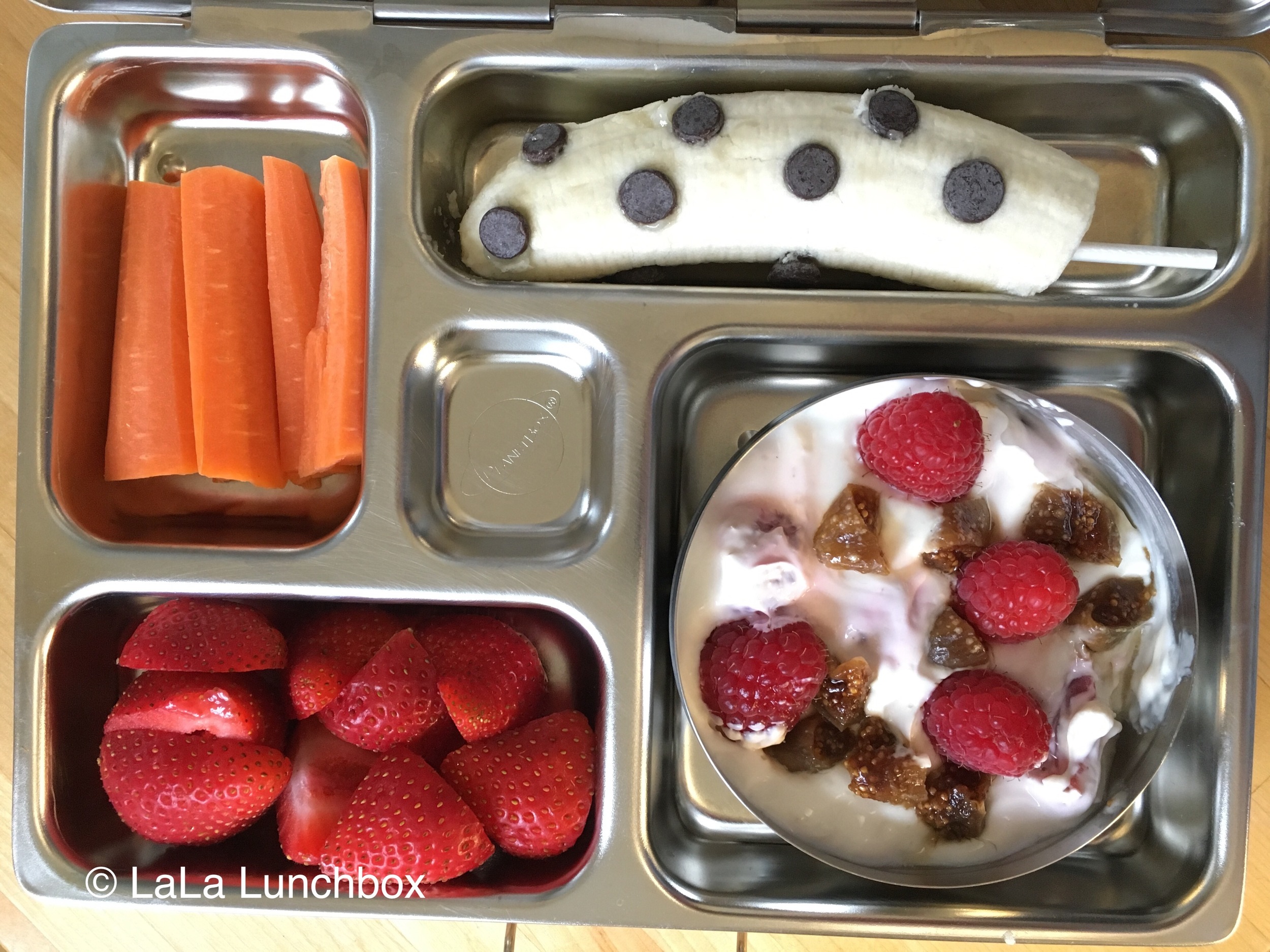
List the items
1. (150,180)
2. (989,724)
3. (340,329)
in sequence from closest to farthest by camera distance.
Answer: (989,724) → (340,329) → (150,180)

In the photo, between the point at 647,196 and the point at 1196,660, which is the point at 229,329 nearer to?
the point at 647,196

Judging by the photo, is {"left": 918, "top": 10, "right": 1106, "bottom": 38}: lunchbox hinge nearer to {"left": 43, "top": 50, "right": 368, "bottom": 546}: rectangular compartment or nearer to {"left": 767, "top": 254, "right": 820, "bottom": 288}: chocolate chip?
{"left": 767, "top": 254, "right": 820, "bottom": 288}: chocolate chip

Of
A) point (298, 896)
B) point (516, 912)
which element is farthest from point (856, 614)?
point (298, 896)

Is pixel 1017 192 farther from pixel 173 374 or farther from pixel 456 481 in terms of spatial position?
pixel 173 374

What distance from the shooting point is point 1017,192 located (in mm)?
1061

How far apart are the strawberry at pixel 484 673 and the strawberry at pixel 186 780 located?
234 mm

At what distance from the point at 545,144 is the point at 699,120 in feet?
0.64

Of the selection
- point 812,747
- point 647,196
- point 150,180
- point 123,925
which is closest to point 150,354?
point 150,180

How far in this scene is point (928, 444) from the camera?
93 cm

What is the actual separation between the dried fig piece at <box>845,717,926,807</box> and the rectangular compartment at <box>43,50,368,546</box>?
2.52 feet

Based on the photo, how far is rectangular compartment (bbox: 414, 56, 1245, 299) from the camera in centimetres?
110

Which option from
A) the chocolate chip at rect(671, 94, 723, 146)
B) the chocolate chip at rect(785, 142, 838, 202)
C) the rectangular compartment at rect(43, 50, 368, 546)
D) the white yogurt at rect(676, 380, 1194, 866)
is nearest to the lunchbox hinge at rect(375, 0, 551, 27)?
the rectangular compartment at rect(43, 50, 368, 546)

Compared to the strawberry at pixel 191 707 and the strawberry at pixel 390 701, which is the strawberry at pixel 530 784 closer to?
the strawberry at pixel 390 701

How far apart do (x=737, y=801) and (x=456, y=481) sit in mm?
603
